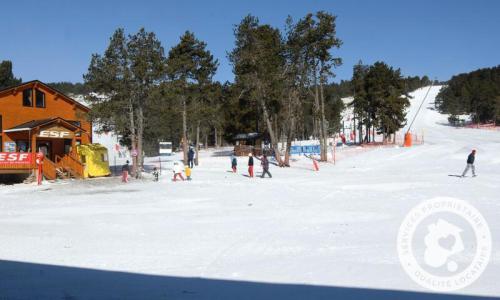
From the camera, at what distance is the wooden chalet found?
26.3 m

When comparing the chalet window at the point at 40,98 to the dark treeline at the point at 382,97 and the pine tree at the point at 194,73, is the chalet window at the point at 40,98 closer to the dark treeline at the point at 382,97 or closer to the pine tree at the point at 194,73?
the pine tree at the point at 194,73

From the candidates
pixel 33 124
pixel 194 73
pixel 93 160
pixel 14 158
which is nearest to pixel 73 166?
pixel 93 160

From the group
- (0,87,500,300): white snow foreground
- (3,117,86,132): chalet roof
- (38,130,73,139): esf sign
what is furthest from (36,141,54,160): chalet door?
(0,87,500,300): white snow foreground

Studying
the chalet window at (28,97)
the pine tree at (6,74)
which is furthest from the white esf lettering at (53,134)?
the pine tree at (6,74)

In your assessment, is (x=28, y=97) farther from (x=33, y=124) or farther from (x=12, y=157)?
(x=12, y=157)

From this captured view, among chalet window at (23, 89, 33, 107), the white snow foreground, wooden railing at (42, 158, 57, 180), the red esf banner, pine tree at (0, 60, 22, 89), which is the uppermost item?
pine tree at (0, 60, 22, 89)

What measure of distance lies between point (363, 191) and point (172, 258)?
1287 centimetres

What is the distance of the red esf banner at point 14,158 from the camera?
1007 inches

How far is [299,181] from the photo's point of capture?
24781 mm

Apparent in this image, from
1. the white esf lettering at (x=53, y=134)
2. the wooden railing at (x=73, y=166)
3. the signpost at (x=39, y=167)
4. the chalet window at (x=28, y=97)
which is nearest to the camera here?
the signpost at (x=39, y=167)

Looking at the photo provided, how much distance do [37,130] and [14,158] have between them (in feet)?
8.23

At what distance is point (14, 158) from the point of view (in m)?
25.8

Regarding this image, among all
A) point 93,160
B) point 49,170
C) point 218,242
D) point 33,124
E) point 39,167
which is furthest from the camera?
point 93,160

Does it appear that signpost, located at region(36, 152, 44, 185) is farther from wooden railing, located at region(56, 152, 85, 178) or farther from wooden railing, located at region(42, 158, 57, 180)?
wooden railing, located at region(56, 152, 85, 178)
